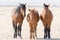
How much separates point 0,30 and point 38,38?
5.15 ft

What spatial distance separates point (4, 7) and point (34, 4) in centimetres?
188

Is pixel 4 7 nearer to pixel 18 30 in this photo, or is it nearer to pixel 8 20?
pixel 8 20

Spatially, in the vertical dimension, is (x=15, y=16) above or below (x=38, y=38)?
above

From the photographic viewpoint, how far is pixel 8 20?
37.4 ft

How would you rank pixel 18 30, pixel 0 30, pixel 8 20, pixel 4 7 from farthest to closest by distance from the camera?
pixel 4 7 → pixel 8 20 → pixel 0 30 → pixel 18 30

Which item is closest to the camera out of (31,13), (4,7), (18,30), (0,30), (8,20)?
(31,13)

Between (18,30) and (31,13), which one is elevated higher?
(31,13)

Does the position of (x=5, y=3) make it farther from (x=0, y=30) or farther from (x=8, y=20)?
(x=0, y=30)

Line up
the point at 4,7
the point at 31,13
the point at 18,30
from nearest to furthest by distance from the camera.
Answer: the point at 31,13
the point at 18,30
the point at 4,7

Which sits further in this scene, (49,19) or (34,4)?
(34,4)

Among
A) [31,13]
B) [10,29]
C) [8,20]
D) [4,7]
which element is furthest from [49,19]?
[4,7]

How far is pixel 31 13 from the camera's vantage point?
789 cm

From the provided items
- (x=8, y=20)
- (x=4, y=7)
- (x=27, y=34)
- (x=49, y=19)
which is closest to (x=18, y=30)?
(x=27, y=34)

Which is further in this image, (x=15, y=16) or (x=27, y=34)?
(x=27, y=34)
